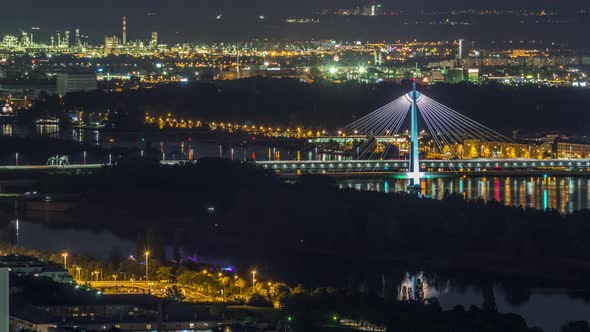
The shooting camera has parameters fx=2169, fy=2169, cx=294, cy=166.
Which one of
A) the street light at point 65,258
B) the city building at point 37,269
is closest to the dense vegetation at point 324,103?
the street light at point 65,258

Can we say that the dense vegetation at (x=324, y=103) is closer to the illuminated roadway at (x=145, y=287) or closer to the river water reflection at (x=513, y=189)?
the river water reflection at (x=513, y=189)

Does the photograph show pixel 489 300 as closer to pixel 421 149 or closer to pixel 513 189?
pixel 513 189

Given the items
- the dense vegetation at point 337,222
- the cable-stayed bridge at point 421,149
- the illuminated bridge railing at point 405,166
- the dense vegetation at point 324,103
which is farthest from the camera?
the dense vegetation at point 324,103

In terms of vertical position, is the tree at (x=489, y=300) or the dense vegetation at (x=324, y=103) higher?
the dense vegetation at (x=324, y=103)

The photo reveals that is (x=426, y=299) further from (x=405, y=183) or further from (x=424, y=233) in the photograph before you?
(x=405, y=183)

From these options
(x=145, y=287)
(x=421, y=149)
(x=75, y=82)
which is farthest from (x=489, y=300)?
(x=75, y=82)

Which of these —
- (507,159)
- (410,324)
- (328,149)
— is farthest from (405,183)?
(410,324)
